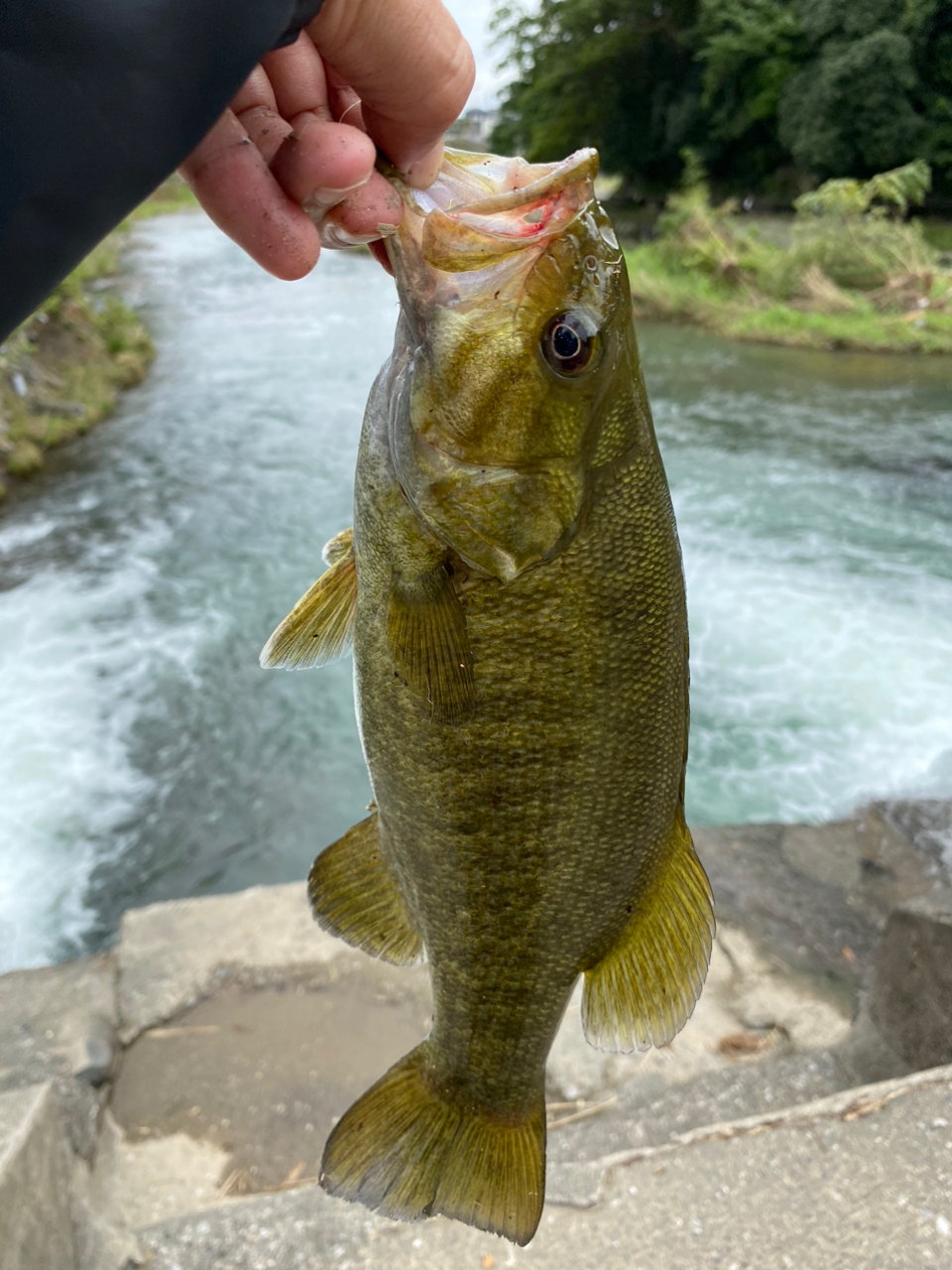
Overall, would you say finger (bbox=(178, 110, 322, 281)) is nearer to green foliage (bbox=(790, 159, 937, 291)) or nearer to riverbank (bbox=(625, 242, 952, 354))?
riverbank (bbox=(625, 242, 952, 354))

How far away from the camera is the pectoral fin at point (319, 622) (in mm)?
1608

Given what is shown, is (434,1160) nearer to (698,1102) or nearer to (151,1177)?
(698,1102)

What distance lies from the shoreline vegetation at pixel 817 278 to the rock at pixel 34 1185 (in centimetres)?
1591

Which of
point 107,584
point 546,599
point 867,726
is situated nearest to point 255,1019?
point 546,599

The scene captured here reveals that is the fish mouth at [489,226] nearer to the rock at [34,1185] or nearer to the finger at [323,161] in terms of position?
the finger at [323,161]

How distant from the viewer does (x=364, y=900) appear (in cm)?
170

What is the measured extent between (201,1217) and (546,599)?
2354 millimetres

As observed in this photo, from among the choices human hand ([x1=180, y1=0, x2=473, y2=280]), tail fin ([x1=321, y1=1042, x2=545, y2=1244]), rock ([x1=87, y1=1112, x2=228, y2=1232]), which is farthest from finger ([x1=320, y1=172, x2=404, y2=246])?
rock ([x1=87, y1=1112, x2=228, y2=1232])

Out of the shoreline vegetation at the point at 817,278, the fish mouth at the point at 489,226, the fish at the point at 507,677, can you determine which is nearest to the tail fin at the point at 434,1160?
the fish at the point at 507,677

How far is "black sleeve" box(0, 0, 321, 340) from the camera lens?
2.60 feet

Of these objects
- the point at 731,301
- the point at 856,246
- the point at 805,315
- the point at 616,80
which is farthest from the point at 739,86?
the point at 805,315

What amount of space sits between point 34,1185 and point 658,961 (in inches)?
74.2

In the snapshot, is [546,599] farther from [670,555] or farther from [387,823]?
[387,823]

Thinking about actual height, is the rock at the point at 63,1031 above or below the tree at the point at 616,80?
below
